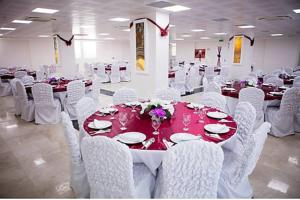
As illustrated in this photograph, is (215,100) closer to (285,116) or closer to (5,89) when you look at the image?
(285,116)

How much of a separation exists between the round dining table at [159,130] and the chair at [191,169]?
14.8 inches

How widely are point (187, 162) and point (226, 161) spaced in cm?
99

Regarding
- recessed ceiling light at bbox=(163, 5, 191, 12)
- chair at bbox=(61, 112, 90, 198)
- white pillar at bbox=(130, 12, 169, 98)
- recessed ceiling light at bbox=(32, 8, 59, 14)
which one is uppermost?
recessed ceiling light at bbox=(32, 8, 59, 14)

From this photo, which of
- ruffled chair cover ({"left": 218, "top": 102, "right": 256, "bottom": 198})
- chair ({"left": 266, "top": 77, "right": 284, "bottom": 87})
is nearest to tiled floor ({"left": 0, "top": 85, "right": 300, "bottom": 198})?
ruffled chair cover ({"left": 218, "top": 102, "right": 256, "bottom": 198})

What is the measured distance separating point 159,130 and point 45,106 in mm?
3719

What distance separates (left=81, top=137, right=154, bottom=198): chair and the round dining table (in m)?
0.31

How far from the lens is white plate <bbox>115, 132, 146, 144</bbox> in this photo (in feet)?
6.88

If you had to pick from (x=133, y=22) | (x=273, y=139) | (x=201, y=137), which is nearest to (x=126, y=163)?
(x=201, y=137)

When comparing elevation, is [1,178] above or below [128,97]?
below

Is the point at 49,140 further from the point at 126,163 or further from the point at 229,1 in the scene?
the point at 229,1

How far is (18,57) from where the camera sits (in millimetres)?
15125

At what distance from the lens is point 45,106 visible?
5.02 meters

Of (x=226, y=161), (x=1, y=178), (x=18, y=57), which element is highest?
(x=18, y=57)

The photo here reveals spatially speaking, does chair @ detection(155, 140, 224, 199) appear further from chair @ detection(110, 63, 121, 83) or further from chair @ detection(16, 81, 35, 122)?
chair @ detection(110, 63, 121, 83)
